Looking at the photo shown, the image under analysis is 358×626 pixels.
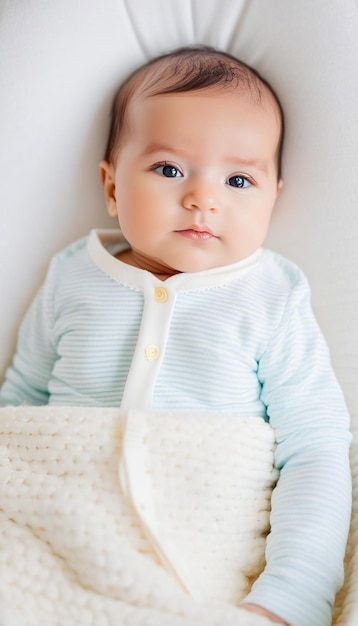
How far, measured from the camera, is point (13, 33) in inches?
48.9

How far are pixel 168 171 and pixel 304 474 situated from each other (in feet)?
1.65

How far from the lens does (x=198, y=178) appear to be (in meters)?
1.14

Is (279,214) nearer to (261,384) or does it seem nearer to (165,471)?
(261,384)

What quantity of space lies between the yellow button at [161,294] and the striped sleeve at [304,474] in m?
0.18

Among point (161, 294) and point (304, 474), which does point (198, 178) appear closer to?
point (161, 294)

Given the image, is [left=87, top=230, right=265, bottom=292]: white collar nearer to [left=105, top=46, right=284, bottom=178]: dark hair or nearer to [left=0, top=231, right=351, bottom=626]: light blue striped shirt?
[left=0, top=231, right=351, bottom=626]: light blue striped shirt

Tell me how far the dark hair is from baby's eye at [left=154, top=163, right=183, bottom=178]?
0.12m

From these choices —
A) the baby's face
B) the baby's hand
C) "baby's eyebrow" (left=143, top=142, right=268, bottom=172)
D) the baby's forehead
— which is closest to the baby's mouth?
the baby's face

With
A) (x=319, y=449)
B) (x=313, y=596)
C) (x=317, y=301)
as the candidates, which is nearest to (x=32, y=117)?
(x=317, y=301)

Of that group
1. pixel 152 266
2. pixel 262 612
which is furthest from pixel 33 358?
pixel 262 612

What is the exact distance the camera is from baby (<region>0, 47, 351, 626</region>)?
3.66 feet

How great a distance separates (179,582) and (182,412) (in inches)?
9.1

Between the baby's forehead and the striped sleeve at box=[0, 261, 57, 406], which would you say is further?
the striped sleeve at box=[0, 261, 57, 406]

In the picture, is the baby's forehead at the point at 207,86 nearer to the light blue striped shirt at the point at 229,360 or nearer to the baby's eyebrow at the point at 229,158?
the baby's eyebrow at the point at 229,158
